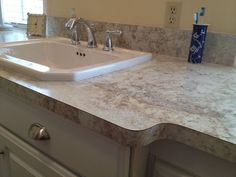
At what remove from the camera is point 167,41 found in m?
1.11

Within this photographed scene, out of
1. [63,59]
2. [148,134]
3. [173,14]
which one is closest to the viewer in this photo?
[148,134]

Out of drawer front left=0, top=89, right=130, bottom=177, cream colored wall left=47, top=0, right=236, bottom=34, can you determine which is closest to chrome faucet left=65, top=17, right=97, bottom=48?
cream colored wall left=47, top=0, right=236, bottom=34

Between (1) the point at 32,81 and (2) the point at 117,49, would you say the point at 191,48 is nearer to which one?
(2) the point at 117,49

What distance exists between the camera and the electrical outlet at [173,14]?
3.50 feet

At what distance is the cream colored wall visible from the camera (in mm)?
969

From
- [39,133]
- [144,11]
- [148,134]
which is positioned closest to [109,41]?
[144,11]

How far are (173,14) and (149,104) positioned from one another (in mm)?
618

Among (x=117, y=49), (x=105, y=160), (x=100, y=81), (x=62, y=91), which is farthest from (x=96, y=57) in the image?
(x=105, y=160)

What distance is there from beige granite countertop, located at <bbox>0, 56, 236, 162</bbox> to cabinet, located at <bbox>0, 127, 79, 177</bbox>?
0.61ft

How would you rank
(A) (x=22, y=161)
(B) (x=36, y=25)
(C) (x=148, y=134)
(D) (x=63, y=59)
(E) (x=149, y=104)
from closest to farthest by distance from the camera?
(C) (x=148, y=134) < (E) (x=149, y=104) < (A) (x=22, y=161) < (D) (x=63, y=59) < (B) (x=36, y=25)

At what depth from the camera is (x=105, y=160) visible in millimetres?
585

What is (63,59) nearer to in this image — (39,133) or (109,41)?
(109,41)

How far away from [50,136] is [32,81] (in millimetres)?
170

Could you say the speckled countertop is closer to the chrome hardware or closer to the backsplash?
the backsplash
